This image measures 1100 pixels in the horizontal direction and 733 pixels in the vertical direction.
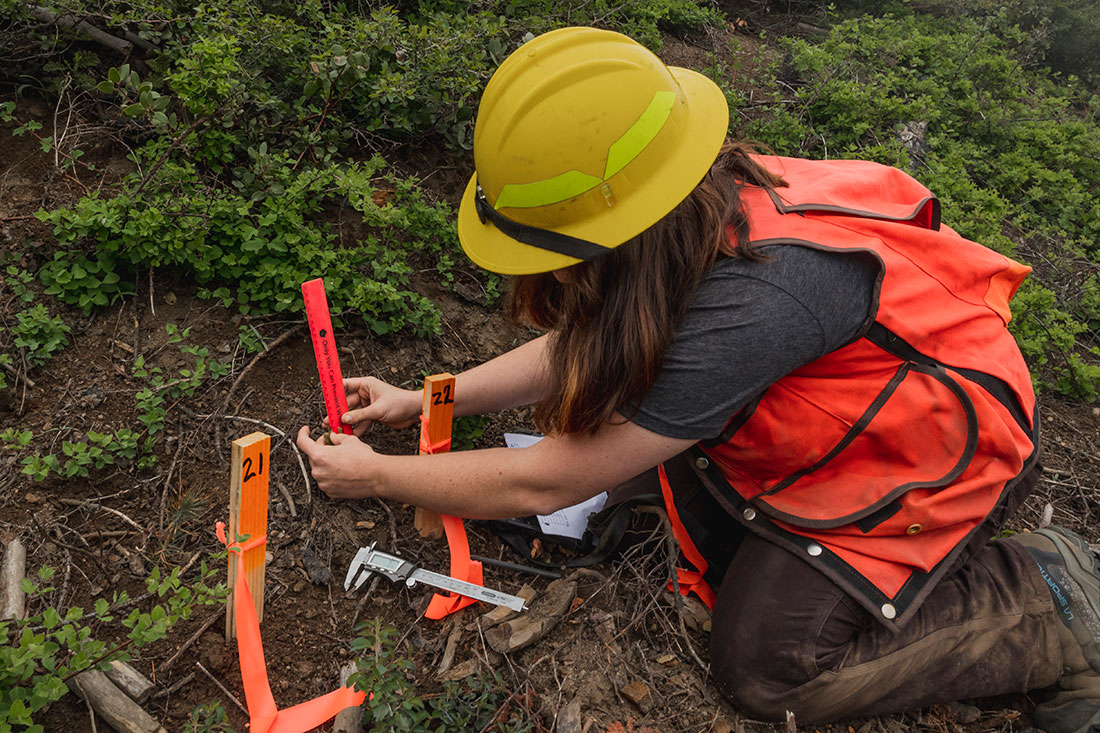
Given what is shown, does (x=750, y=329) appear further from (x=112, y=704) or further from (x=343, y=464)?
(x=112, y=704)

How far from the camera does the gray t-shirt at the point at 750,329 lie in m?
1.71

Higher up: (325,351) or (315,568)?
(325,351)

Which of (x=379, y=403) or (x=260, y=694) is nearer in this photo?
(x=260, y=694)

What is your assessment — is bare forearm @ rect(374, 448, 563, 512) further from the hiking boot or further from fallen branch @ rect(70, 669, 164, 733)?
the hiking boot

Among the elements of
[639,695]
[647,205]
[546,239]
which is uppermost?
[647,205]

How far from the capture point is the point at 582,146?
1.56 meters

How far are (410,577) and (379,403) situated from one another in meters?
0.55

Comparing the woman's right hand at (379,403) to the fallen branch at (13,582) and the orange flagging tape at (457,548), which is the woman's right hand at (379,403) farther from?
the fallen branch at (13,582)

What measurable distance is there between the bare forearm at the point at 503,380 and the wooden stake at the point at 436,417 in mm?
104

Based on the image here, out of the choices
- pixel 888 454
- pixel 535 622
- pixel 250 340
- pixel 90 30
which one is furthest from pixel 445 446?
pixel 90 30

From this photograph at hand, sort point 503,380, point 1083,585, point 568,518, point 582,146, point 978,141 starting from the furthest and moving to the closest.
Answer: point 978,141, point 568,518, point 503,380, point 1083,585, point 582,146

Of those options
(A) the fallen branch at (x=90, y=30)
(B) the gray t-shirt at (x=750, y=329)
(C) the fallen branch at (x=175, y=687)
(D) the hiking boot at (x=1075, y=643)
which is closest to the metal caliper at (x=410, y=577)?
(C) the fallen branch at (x=175, y=687)

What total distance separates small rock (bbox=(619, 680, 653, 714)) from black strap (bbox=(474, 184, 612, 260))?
1.26 m

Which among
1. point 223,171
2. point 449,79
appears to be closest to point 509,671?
point 223,171
